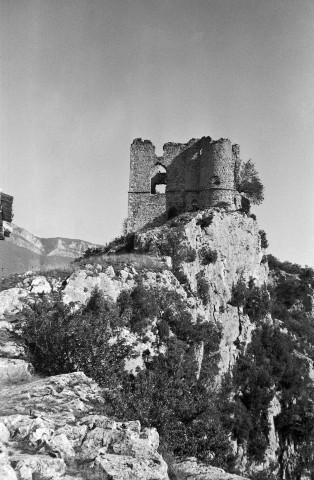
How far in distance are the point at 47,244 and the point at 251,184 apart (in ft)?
219

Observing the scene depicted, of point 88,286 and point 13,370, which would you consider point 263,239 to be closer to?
point 88,286

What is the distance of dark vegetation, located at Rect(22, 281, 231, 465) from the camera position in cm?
1129

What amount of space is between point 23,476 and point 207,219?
90.7 feet

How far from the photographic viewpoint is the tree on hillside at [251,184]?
3738 cm

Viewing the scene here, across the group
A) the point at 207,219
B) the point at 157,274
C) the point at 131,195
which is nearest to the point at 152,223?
the point at 131,195

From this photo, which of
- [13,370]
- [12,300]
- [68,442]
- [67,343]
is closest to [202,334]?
[12,300]

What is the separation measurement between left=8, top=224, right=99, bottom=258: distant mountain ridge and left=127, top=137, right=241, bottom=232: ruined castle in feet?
159

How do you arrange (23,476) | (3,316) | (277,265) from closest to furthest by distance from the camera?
1. (23,476)
2. (3,316)
3. (277,265)

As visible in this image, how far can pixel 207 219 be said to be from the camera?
3212 cm

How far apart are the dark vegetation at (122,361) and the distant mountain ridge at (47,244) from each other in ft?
210

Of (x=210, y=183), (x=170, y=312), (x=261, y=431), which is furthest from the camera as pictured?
(x=210, y=183)

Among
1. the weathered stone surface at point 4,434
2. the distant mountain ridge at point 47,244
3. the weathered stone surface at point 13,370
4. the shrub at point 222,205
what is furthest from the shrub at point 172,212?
the distant mountain ridge at point 47,244

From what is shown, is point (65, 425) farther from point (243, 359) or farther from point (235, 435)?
point (243, 359)

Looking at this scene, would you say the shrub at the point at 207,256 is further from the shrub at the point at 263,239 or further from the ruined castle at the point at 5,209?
the ruined castle at the point at 5,209
